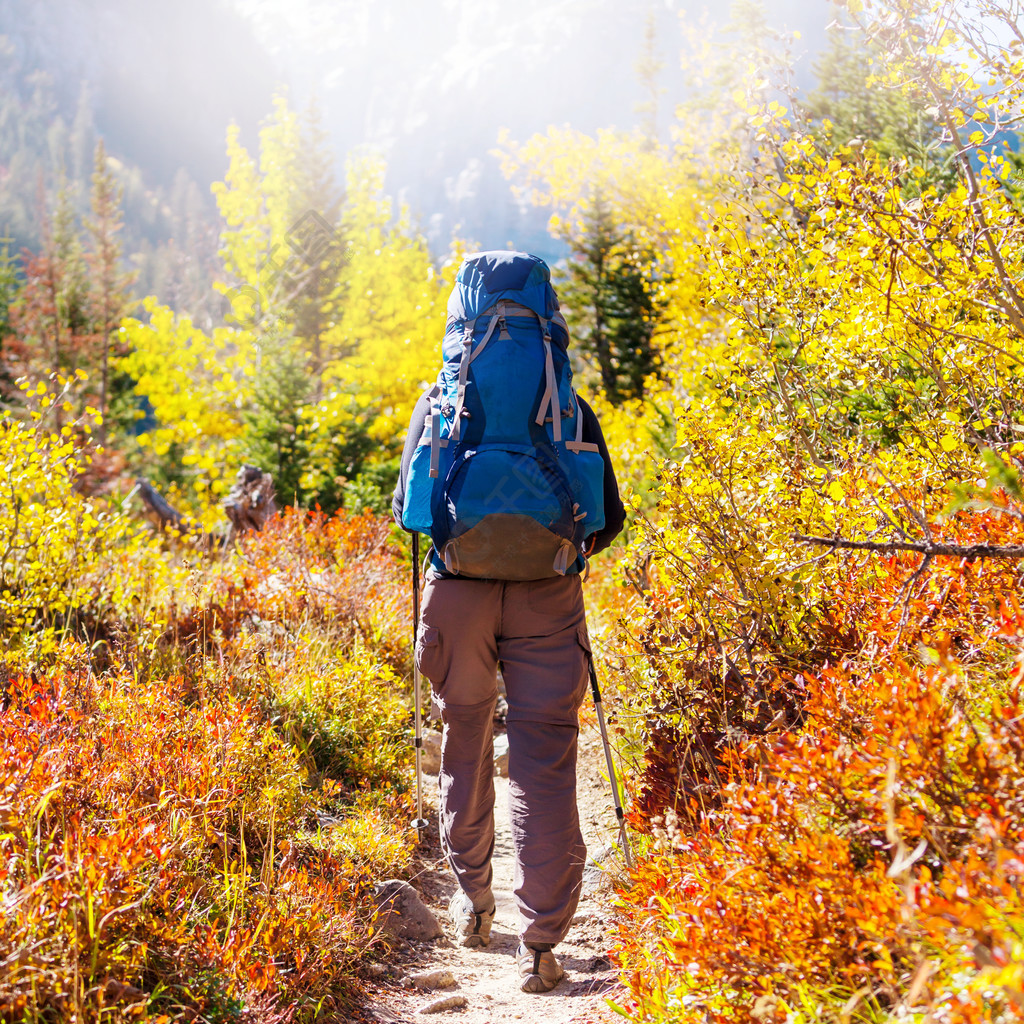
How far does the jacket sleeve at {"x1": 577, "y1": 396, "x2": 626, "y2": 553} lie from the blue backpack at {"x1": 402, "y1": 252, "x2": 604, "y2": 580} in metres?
0.06

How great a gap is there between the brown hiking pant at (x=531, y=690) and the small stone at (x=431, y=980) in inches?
11.8

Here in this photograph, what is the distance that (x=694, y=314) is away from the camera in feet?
30.2

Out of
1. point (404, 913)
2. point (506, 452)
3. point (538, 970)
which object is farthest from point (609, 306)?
point (538, 970)

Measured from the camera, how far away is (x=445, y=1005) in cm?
229

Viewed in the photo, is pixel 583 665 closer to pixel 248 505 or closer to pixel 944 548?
pixel 944 548

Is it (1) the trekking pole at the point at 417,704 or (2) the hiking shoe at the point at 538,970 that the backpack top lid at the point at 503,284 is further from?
(2) the hiking shoe at the point at 538,970

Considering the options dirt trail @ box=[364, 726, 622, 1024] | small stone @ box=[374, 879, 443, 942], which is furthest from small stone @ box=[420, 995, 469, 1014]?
small stone @ box=[374, 879, 443, 942]

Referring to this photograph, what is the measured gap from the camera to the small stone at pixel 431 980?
95.2 inches

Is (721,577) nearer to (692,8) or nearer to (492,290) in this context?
(492,290)

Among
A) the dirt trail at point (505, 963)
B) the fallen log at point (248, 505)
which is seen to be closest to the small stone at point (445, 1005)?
the dirt trail at point (505, 963)

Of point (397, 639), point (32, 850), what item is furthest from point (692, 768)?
point (397, 639)

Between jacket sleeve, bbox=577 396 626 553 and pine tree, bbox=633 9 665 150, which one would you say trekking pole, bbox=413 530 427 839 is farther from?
pine tree, bbox=633 9 665 150

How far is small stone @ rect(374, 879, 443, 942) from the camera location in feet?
8.72

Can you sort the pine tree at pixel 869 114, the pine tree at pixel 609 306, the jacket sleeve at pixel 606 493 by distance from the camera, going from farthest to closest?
the pine tree at pixel 609 306 < the pine tree at pixel 869 114 < the jacket sleeve at pixel 606 493
